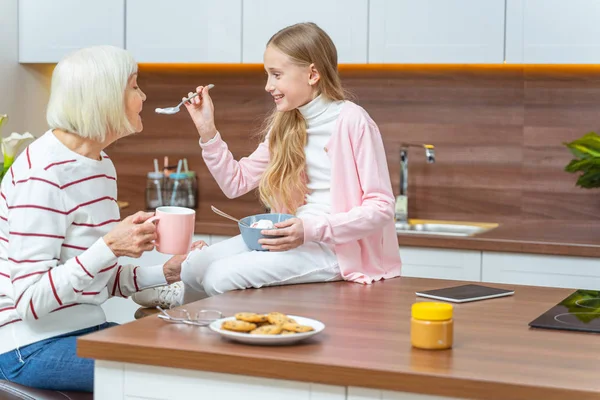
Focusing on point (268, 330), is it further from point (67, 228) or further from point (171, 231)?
point (67, 228)

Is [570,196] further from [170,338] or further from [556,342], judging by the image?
[170,338]

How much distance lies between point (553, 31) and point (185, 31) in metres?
1.43

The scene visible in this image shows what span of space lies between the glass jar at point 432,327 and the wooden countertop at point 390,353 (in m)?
0.02

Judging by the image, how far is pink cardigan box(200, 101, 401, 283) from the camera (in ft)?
7.30

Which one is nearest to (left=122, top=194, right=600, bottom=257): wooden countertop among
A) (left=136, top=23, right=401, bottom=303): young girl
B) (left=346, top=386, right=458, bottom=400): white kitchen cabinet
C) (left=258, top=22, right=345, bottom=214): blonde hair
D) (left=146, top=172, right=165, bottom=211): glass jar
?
(left=146, top=172, right=165, bottom=211): glass jar

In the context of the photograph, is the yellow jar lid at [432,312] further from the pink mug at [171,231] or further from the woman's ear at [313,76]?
the woman's ear at [313,76]

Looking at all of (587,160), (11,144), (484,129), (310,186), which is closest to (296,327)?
(310,186)

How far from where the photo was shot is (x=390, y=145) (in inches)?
148

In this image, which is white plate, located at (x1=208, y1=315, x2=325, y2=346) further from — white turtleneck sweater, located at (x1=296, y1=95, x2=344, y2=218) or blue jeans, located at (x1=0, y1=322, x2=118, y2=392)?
white turtleneck sweater, located at (x1=296, y1=95, x2=344, y2=218)

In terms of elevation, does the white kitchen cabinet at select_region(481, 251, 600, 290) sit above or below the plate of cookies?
below

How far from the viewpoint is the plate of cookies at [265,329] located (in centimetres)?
155

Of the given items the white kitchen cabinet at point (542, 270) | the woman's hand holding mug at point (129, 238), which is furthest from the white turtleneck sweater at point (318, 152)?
the white kitchen cabinet at point (542, 270)

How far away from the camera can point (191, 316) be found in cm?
178

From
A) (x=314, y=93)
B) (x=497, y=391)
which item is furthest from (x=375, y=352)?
(x=314, y=93)
